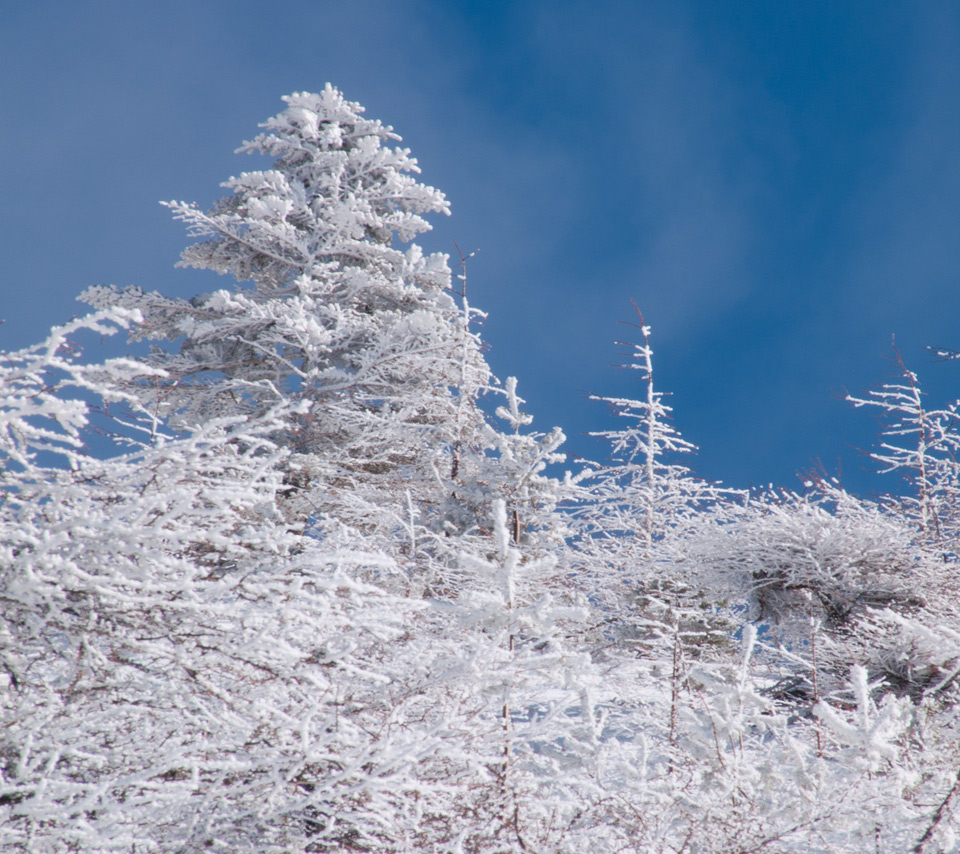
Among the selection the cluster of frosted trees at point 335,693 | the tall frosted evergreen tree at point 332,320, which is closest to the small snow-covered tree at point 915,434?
the cluster of frosted trees at point 335,693

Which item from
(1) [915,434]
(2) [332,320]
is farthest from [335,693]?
(1) [915,434]

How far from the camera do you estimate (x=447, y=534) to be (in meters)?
8.95

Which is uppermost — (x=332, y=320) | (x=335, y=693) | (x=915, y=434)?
(x=332, y=320)

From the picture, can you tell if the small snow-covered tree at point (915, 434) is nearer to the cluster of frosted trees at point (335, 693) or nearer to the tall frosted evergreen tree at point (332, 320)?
the cluster of frosted trees at point (335, 693)

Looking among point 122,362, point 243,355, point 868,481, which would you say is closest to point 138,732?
point 122,362

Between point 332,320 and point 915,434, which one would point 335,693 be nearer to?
point 332,320

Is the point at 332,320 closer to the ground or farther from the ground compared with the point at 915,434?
farther from the ground

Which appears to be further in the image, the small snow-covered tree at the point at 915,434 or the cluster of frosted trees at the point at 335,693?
the small snow-covered tree at the point at 915,434

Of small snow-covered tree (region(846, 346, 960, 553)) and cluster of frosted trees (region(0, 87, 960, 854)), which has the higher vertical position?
small snow-covered tree (region(846, 346, 960, 553))

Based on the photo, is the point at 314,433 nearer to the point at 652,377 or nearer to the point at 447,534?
the point at 447,534

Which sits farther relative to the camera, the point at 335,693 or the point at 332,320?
the point at 332,320

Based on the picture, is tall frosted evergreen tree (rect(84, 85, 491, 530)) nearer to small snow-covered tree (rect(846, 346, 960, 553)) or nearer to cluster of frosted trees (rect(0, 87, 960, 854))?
cluster of frosted trees (rect(0, 87, 960, 854))

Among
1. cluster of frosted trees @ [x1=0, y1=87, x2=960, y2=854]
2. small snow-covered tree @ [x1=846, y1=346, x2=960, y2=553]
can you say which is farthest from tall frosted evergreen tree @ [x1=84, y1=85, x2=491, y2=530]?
small snow-covered tree @ [x1=846, y1=346, x2=960, y2=553]

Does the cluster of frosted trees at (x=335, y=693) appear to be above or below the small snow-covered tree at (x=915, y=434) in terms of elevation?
below
